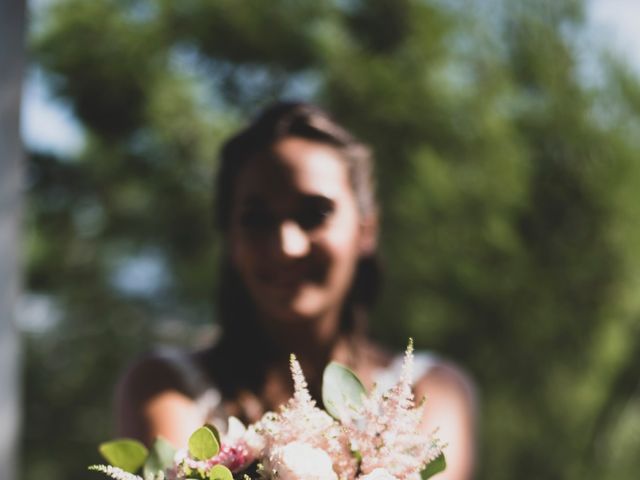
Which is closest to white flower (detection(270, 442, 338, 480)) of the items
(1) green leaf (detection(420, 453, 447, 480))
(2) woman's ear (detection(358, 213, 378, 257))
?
(1) green leaf (detection(420, 453, 447, 480))

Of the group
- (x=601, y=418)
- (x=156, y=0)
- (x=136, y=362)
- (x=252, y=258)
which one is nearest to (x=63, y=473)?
(x=156, y=0)

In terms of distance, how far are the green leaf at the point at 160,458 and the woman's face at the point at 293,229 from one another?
14.6 inches

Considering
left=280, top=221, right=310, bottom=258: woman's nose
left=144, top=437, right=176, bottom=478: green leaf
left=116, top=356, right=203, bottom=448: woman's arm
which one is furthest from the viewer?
left=116, top=356, right=203, bottom=448: woman's arm

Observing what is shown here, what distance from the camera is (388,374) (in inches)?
60.6

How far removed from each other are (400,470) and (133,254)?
383 cm

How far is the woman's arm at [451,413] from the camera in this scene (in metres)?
1.38

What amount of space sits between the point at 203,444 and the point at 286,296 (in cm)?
47

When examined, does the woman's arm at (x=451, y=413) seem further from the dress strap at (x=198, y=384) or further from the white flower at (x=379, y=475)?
the white flower at (x=379, y=475)

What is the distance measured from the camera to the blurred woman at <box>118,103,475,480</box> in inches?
48.6

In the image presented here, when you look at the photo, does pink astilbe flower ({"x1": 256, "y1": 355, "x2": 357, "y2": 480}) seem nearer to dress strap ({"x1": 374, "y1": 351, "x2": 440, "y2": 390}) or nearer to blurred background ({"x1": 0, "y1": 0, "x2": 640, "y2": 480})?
dress strap ({"x1": 374, "y1": 351, "x2": 440, "y2": 390})

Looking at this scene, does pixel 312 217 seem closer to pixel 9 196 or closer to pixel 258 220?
pixel 258 220

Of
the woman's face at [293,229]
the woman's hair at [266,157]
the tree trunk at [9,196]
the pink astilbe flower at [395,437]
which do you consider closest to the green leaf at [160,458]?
the pink astilbe flower at [395,437]

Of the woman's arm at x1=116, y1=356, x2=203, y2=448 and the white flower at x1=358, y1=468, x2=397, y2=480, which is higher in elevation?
the woman's arm at x1=116, y1=356, x2=203, y2=448

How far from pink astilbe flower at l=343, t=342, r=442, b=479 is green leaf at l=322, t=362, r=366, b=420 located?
0.05m
